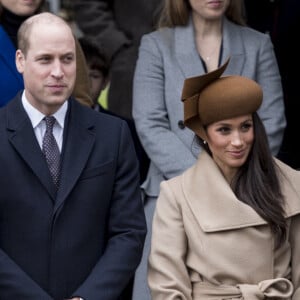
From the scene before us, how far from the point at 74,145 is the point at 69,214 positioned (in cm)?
31

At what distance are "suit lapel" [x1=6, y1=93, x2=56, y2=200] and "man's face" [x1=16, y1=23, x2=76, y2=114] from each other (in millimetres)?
126

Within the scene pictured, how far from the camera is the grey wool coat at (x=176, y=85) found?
7125mm

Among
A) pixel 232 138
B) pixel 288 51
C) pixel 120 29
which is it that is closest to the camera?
pixel 232 138

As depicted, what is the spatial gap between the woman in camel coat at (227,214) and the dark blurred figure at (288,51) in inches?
76.0

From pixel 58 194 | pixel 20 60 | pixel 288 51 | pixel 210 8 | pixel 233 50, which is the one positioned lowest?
pixel 288 51

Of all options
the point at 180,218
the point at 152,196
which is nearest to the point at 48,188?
the point at 180,218

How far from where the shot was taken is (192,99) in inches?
244

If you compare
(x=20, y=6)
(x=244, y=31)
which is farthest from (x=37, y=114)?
(x=244, y=31)

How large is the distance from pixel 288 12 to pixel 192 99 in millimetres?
2143

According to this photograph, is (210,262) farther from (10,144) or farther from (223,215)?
(10,144)

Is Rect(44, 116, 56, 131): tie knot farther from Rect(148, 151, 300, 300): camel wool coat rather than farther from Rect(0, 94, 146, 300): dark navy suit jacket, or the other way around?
Rect(148, 151, 300, 300): camel wool coat

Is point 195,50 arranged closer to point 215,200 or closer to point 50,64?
point 215,200

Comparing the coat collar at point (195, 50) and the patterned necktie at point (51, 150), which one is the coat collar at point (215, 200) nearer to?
the patterned necktie at point (51, 150)

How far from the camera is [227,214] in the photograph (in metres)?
6.07
